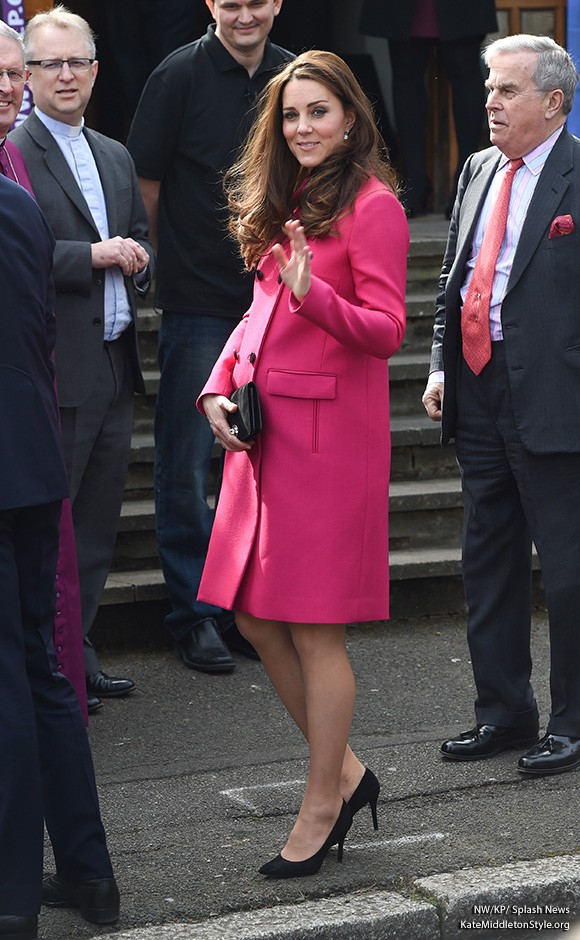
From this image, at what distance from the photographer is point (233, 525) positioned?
428 cm

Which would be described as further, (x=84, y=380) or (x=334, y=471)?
(x=84, y=380)

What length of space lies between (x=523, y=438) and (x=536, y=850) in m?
1.29

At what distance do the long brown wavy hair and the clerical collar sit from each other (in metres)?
1.38

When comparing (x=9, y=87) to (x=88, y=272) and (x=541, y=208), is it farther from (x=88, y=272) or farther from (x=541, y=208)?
(x=541, y=208)

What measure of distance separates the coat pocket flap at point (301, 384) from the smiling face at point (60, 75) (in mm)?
1809

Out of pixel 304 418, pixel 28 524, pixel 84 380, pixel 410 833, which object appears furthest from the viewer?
pixel 84 380

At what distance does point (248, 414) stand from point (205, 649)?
84.6 inches

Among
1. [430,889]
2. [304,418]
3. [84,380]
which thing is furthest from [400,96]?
[430,889]

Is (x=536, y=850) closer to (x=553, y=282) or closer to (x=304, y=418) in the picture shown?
(x=304, y=418)

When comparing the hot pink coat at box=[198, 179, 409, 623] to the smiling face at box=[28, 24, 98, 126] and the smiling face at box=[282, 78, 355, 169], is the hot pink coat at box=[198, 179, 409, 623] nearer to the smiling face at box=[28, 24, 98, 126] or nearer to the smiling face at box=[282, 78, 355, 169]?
the smiling face at box=[282, 78, 355, 169]

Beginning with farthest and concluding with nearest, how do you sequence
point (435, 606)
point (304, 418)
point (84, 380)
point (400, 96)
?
1. point (400, 96)
2. point (435, 606)
3. point (84, 380)
4. point (304, 418)

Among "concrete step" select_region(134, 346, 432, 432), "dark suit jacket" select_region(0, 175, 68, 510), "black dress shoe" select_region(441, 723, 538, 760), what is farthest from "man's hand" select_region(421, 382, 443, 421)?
"concrete step" select_region(134, 346, 432, 432)

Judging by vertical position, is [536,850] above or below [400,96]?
below

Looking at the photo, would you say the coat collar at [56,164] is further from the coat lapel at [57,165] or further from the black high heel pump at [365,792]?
the black high heel pump at [365,792]
